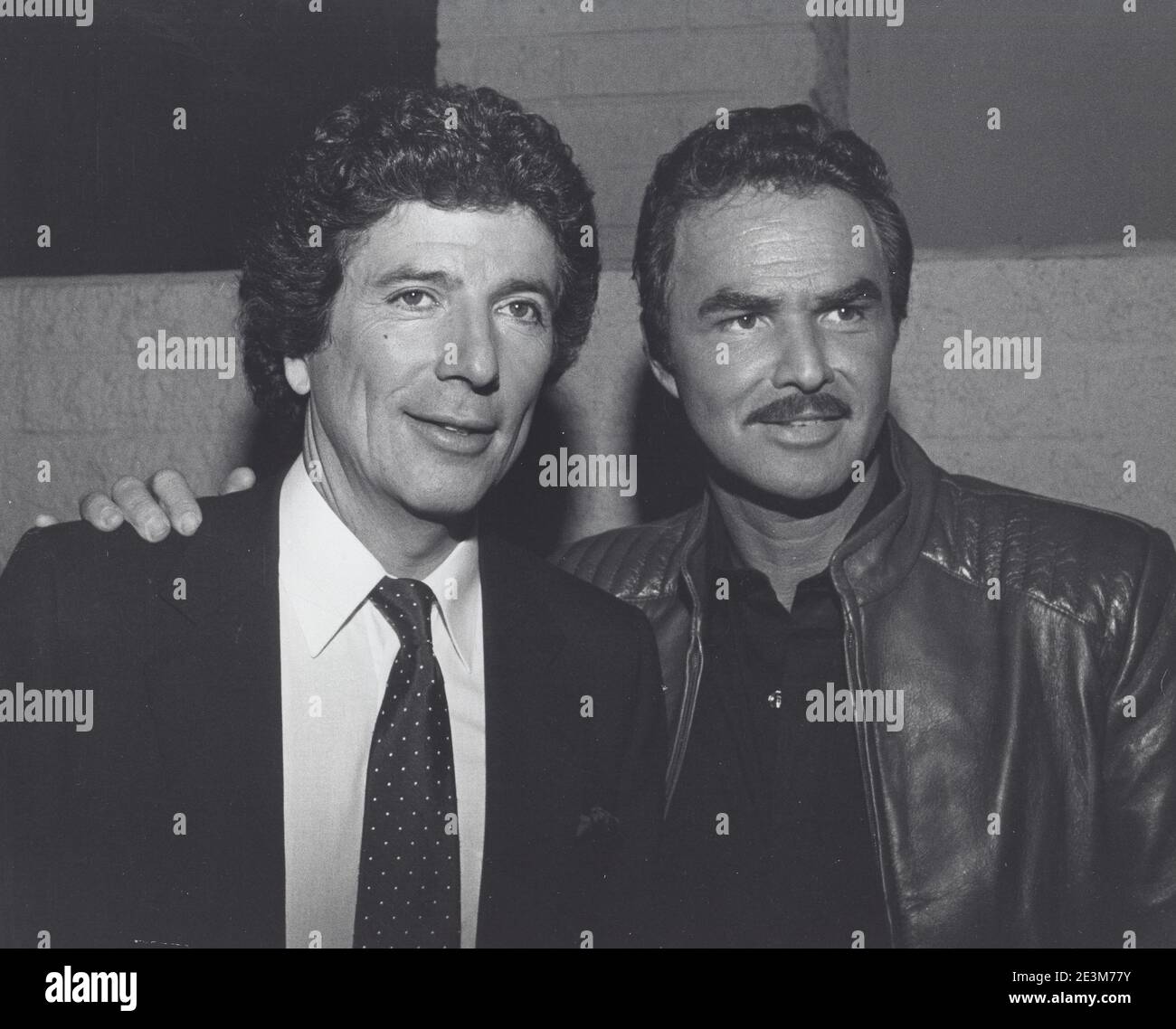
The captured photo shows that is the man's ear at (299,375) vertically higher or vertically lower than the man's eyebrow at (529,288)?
lower

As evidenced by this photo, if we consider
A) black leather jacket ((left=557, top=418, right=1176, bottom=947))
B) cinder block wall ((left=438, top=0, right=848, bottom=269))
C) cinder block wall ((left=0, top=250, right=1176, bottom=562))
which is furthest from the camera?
cinder block wall ((left=438, top=0, right=848, bottom=269))

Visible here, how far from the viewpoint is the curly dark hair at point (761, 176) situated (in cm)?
160

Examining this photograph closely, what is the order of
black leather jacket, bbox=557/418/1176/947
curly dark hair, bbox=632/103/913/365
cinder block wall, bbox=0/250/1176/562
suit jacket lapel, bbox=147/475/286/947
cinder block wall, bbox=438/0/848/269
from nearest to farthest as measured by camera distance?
suit jacket lapel, bbox=147/475/286/947, black leather jacket, bbox=557/418/1176/947, curly dark hair, bbox=632/103/913/365, cinder block wall, bbox=0/250/1176/562, cinder block wall, bbox=438/0/848/269

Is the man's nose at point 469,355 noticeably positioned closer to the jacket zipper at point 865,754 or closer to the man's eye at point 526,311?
the man's eye at point 526,311

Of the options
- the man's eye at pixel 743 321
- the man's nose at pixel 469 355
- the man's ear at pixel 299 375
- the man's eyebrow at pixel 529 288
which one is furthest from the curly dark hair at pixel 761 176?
the man's ear at pixel 299 375

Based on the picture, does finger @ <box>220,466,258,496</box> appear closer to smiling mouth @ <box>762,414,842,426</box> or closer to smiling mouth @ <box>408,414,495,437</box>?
smiling mouth @ <box>408,414,495,437</box>

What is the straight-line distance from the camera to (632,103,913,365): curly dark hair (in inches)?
63.1

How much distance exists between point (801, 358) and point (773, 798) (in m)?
0.54

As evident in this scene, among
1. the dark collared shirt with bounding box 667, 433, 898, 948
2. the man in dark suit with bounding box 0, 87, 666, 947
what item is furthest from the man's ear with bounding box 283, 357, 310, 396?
the dark collared shirt with bounding box 667, 433, 898, 948

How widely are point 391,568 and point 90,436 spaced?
2.12 feet

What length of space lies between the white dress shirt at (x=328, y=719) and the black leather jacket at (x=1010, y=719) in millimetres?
363

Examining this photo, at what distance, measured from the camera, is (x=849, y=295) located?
158 cm

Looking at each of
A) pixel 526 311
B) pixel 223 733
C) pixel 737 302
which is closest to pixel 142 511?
pixel 223 733

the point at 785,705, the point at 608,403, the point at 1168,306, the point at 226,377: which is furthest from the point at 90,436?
the point at 1168,306
